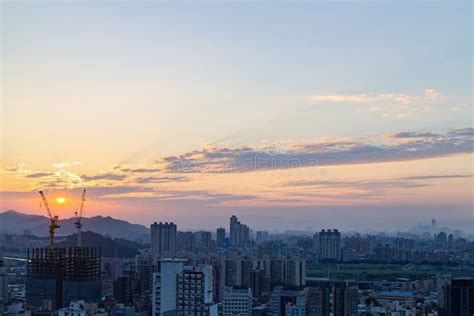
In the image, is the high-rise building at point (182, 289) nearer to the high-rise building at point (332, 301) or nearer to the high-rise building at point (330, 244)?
the high-rise building at point (332, 301)

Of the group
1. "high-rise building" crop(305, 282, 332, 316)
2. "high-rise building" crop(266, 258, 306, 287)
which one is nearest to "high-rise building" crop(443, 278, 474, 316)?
"high-rise building" crop(305, 282, 332, 316)

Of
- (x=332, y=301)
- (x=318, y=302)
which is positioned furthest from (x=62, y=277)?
(x=332, y=301)

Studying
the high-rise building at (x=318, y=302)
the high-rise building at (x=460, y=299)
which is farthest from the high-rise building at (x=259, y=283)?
the high-rise building at (x=460, y=299)

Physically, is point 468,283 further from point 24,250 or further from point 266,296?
point 24,250

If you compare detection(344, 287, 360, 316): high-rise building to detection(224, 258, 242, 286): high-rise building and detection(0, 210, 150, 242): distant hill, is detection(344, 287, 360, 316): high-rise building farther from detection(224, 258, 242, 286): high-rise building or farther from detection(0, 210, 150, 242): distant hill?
detection(0, 210, 150, 242): distant hill

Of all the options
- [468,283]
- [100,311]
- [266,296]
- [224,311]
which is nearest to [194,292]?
[100,311]

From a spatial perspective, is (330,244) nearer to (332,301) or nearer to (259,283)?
(259,283)
